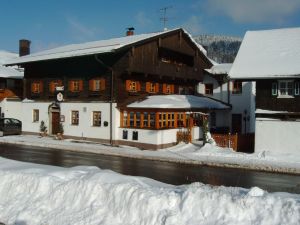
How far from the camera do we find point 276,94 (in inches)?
926

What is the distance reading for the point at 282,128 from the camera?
2261cm

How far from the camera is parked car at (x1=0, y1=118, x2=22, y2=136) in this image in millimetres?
34906

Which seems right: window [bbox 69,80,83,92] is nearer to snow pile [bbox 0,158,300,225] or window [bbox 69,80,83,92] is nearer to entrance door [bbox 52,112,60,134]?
entrance door [bbox 52,112,60,134]

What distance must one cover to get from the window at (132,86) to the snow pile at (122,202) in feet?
56.5

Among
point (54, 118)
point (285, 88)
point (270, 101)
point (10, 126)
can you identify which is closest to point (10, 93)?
point (10, 126)

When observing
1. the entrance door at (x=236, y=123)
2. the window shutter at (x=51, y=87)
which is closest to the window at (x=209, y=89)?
the entrance door at (x=236, y=123)

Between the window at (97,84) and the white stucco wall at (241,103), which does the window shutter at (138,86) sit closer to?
the window at (97,84)

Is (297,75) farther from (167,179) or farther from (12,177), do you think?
(12,177)

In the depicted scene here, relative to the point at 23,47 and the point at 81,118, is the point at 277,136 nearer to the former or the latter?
the point at 81,118

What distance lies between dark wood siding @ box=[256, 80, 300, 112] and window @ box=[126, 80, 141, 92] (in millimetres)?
9740

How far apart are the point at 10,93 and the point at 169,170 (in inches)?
1008

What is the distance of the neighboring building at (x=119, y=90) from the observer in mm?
27516

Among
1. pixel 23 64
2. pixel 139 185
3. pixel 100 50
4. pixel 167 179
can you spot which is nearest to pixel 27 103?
pixel 23 64

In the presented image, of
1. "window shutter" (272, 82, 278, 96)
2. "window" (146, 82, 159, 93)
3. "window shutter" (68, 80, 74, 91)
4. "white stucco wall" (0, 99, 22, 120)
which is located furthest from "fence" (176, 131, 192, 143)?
"white stucco wall" (0, 99, 22, 120)
